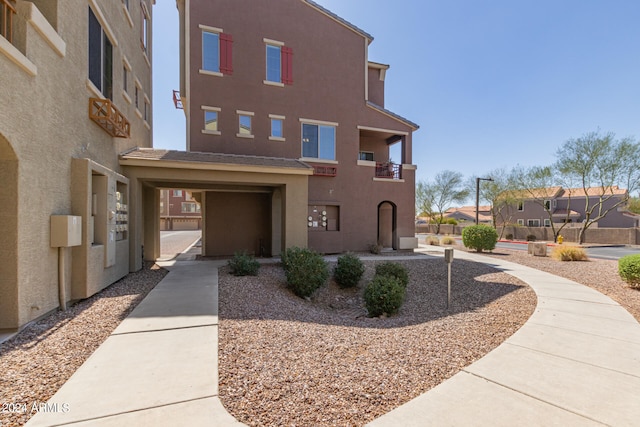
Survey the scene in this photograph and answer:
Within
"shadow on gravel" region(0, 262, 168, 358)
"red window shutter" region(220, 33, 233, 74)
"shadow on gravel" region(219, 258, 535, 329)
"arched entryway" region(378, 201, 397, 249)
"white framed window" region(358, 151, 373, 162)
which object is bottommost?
"shadow on gravel" region(219, 258, 535, 329)

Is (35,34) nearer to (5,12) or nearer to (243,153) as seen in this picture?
(5,12)

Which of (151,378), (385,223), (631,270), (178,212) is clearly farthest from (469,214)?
(151,378)

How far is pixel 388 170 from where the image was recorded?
1733 cm

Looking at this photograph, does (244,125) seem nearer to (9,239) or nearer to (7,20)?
(7,20)

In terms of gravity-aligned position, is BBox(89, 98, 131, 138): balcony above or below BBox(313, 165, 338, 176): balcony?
above

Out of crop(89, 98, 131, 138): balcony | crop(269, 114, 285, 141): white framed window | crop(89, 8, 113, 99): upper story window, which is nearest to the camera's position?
crop(89, 98, 131, 138): balcony

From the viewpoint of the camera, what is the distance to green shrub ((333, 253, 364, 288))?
10266 millimetres

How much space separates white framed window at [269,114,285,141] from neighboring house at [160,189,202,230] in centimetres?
3850

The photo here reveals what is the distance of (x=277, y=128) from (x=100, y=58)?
7.77 meters

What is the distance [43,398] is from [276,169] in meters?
9.54

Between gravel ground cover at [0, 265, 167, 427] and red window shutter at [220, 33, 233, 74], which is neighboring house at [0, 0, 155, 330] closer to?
gravel ground cover at [0, 265, 167, 427]

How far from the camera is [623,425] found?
8.95 ft

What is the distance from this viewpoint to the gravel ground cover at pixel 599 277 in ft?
24.5

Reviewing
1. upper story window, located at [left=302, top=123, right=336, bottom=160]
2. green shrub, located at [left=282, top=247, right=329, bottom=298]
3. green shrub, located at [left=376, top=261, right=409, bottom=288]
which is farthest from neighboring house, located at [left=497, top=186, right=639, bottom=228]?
green shrub, located at [left=282, top=247, right=329, bottom=298]
